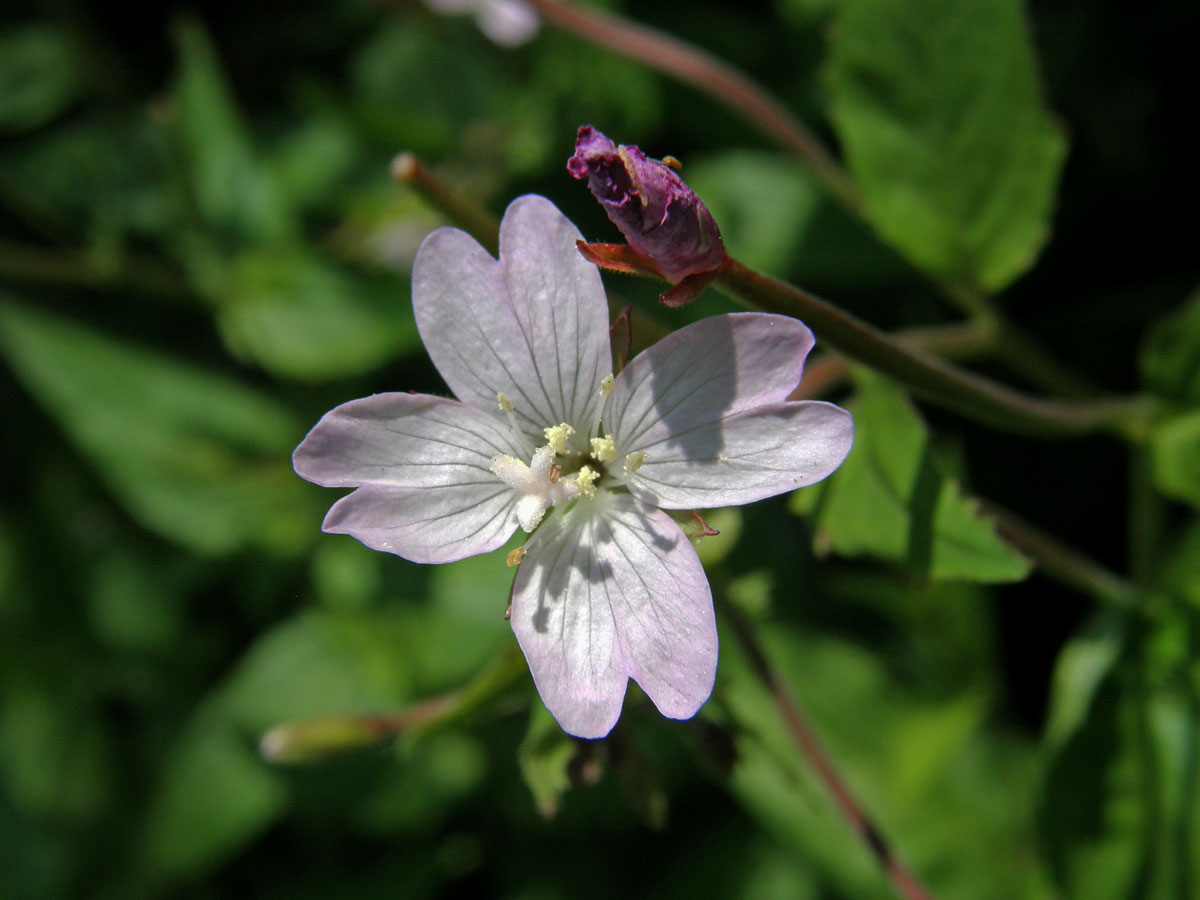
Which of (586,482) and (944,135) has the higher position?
(944,135)

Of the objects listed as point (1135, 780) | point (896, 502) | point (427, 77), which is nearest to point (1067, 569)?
point (1135, 780)

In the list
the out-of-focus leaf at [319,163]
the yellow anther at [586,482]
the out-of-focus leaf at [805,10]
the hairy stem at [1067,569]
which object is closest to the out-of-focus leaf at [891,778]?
the hairy stem at [1067,569]

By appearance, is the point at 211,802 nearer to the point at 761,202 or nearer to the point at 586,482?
the point at 586,482

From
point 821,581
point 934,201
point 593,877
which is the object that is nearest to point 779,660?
point 821,581

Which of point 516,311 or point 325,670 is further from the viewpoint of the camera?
point 325,670

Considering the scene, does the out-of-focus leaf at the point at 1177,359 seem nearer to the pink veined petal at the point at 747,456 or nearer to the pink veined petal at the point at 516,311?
the pink veined petal at the point at 747,456

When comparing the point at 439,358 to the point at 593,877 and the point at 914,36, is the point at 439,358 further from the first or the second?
the point at 593,877

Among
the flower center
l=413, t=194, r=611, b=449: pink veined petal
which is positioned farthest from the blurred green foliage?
l=413, t=194, r=611, b=449: pink veined petal
